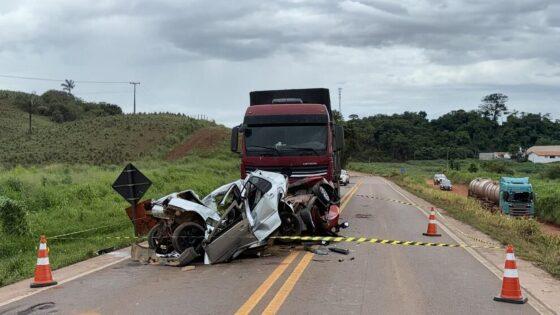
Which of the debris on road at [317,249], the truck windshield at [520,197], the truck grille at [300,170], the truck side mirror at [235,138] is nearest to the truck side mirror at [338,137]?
the truck grille at [300,170]

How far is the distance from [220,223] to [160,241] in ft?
4.47

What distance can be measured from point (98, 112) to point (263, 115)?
11540 cm

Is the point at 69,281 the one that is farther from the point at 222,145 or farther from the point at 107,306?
the point at 222,145

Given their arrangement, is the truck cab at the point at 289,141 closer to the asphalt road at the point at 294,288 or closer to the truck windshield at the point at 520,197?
the asphalt road at the point at 294,288

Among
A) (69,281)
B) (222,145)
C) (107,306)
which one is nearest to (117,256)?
(69,281)

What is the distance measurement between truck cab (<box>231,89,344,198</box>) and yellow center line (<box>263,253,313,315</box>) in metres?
3.58

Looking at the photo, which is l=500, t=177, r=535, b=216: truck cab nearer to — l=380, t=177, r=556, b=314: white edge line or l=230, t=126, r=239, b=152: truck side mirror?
l=380, t=177, r=556, b=314: white edge line

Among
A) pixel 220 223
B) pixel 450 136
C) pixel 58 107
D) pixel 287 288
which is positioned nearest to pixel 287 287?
pixel 287 288

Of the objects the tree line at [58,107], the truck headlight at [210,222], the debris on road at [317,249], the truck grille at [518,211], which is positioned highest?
the tree line at [58,107]

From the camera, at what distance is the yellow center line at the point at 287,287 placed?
664 cm

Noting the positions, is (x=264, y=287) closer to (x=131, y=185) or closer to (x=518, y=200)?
(x=131, y=185)

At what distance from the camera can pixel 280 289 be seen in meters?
7.70

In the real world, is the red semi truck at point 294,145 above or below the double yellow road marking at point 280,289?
above

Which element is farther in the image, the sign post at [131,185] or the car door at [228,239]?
the sign post at [131,185]
